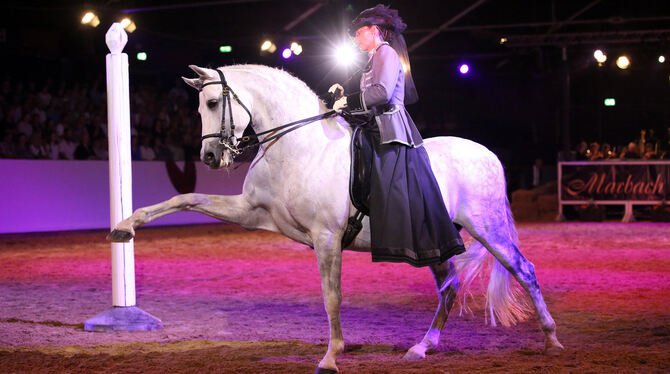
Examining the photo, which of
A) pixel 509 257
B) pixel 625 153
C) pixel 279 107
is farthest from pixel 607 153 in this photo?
pixel 279 107

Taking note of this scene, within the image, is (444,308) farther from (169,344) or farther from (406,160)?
(169,344)

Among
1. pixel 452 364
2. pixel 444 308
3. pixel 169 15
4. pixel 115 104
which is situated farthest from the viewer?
pixel 169 15

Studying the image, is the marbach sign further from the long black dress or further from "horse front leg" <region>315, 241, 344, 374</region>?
"horse front leg" <region>315, 241, 344, 374</region>

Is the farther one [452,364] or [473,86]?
[473,86]

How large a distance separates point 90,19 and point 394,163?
14.0 metres

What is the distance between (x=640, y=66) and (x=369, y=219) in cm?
1860

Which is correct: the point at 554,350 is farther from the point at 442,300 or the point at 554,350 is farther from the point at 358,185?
the point at 358,185

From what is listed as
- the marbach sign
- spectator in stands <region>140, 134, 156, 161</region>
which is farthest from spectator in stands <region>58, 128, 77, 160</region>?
the marbach sign

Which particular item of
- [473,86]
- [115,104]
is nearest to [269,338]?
[115,104]

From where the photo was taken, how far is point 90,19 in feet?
55.8

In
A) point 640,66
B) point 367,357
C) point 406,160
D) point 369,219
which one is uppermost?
point 640,66

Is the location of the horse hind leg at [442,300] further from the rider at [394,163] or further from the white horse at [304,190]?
the rider at [394,163]

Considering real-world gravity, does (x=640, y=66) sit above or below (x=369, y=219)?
above

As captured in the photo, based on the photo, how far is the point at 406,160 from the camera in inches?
197
